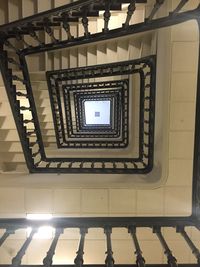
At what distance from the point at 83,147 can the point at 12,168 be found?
126cm

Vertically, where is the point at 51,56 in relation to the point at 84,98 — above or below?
above

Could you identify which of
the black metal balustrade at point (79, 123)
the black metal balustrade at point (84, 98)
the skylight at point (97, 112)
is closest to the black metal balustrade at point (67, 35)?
the black metal balustrade at point (79, 123)

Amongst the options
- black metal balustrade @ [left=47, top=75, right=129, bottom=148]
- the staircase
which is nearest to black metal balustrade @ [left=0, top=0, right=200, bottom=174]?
the staircase

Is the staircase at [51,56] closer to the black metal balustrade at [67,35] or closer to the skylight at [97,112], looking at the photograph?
the black metal balustrade at [67,35]

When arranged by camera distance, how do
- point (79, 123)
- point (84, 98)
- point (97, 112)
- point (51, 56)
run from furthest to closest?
point (97, 112) < point (84, 98) < point (79, 123) < point (51, 56)

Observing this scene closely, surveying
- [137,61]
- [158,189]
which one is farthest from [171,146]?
[137,61]

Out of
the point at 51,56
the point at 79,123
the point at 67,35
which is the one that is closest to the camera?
the point at 67,35

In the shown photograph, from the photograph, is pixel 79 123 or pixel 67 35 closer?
pixel 67 35

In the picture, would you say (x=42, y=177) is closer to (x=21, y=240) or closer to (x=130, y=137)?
(x=21, y=240)

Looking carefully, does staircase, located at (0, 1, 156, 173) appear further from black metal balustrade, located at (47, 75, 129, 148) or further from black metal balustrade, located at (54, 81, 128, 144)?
black metal balustrade, located at (54, 81, 128, 144)

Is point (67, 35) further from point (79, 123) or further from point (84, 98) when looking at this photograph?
point (84, 98)

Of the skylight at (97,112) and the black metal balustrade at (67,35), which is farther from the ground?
the black metal balustrade at (67,35)

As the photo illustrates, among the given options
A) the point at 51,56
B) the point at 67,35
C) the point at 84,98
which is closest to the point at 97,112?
the point at 84,98

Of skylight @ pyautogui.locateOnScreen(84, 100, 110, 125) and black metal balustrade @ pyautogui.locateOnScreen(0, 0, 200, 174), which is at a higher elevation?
black metal balustrade @ pyautogui.locateOnScreen(0, 0, 200, 174)
